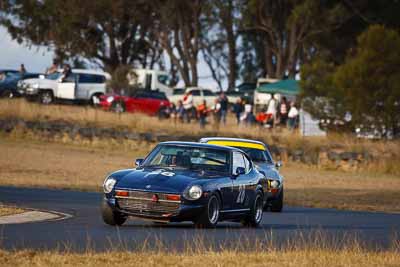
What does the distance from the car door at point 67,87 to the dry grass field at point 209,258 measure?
1721 inches

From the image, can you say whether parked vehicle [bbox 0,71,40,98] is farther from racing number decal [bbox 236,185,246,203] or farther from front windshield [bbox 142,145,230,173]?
racing number decal [bbox 236,185,246,203]

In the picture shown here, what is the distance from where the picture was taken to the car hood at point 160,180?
17.2m

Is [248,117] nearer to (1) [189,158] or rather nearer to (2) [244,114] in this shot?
(2) [244,114]

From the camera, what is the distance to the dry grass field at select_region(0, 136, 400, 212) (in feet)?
100

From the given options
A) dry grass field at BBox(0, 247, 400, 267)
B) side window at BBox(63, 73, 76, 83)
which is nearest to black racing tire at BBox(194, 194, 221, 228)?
dry grass field at BBox(0, 247, 400, 267)

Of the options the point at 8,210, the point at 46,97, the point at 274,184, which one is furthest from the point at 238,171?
the point at 46,97

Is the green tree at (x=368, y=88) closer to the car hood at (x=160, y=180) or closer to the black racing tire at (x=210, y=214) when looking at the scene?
the black racing tire at (x=210, y=214)

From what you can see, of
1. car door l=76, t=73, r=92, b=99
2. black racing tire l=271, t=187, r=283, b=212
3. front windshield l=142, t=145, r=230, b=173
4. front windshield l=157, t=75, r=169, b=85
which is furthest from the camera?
front windshield l=157, t=75, r=169, b=85

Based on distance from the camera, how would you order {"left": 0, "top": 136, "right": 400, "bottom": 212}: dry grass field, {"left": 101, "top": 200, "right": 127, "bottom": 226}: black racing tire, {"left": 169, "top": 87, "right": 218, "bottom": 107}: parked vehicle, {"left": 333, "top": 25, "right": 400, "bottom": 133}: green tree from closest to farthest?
{"left": 101, "top": 200, "right": 127, "bottom": 226}: black racing tire
{"left": 0, "top": 136, "right": 400, "bottom": 212}: dry grass field
{"left": 333, "top": 25, "right": 400, "bottom": 133}: green tree
{"left": 169, "top": 87, "right": 218, "bottom": 107}: parked vehicle

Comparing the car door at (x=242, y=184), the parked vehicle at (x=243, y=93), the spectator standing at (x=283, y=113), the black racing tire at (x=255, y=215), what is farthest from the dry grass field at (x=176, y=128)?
the car door at (x=242, y=184)

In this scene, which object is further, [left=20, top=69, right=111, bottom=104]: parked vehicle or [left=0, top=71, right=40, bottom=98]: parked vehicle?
[left=0, top=71, right=40, bottom=98]: parked vehicle

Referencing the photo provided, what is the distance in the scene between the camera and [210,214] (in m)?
17.8

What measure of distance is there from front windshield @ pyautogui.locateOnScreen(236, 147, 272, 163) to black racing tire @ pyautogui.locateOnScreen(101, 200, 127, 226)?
→ 7.67m

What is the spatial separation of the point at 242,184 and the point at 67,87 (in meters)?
39.8
